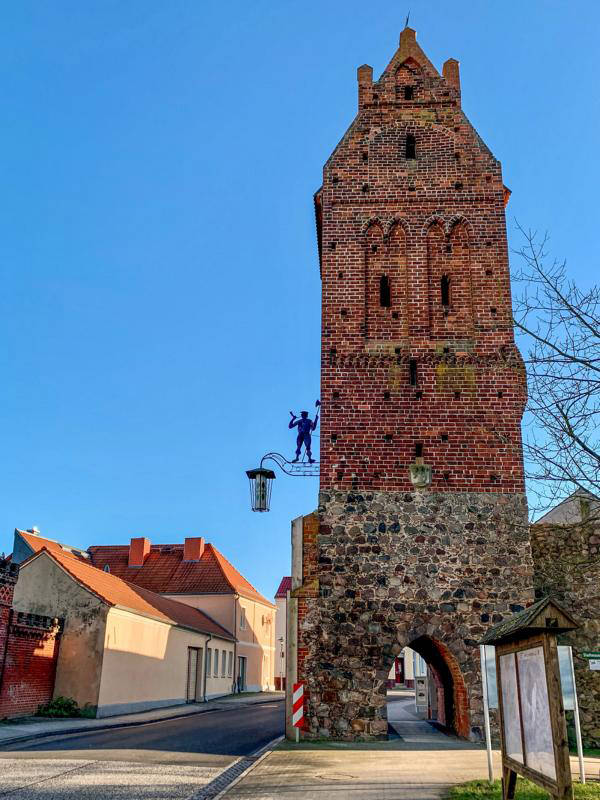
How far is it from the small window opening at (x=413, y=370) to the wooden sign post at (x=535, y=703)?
8.54 metres

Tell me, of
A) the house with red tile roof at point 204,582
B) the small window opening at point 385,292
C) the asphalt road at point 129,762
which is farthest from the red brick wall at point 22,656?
the house with red tile roof at point 204,582

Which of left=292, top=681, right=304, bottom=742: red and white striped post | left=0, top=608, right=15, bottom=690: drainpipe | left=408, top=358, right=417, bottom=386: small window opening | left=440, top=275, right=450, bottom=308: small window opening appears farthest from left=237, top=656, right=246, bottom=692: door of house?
left=440, top=275, right=450, bottom=308: small window opening

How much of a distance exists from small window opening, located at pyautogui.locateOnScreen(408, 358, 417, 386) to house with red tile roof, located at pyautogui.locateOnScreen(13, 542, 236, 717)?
1251 cm

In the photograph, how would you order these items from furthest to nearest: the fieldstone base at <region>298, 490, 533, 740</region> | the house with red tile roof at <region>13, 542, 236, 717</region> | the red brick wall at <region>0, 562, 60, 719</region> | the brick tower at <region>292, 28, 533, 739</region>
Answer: the house with red tile roof at <region>13, 542, 236, 717</region> < the red brick wall at <region>0, 562, 60, 719</region> < the brick tower at <region>292, 28, 533, 739</region> < the fieldstone base at <region>298, 490, 533, 740</region>

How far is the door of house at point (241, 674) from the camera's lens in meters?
43.3

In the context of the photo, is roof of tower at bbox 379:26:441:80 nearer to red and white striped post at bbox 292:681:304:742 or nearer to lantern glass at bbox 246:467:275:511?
lantern glass at bbox 246:467:275:511

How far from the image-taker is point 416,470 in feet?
49.9

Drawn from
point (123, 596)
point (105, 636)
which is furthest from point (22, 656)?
point (123, 596)

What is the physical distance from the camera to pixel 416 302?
657 inches

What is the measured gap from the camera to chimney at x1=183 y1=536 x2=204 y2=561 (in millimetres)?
45281

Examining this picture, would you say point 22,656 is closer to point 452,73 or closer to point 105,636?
point 105,636

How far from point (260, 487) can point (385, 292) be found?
5.47 metres

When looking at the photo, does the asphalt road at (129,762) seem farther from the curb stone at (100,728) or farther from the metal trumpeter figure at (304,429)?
the metal trumpeter figure at (304,429)

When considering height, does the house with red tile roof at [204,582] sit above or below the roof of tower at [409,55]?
below
